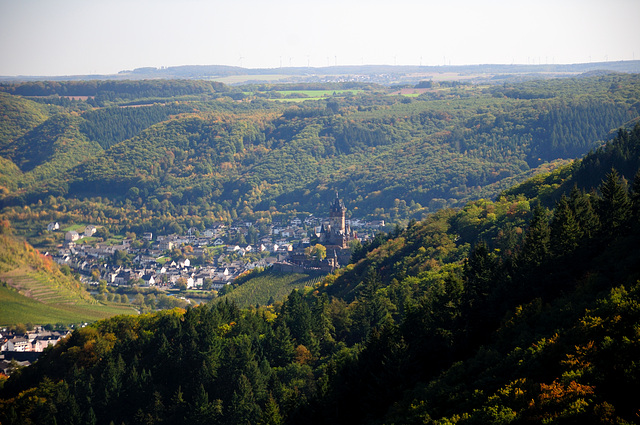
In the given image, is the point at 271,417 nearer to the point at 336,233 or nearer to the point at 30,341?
the point at 30,341

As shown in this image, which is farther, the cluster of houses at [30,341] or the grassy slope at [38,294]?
the grassy slope at [38,294]

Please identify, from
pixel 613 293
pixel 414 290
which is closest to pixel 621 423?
pixel 613 293

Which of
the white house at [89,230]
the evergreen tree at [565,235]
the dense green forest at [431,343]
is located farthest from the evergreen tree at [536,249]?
the white house at [89,230]

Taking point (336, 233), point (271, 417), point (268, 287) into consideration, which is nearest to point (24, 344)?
point (268, 287)

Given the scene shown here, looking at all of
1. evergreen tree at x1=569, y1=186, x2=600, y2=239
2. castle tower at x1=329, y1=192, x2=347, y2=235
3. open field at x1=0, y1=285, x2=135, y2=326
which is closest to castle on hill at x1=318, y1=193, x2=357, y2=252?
castle tower at x1=329, y1=192, x2=347, y2=235

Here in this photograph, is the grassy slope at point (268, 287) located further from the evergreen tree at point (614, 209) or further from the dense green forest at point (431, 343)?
the evergreen tree at point (614, 209)

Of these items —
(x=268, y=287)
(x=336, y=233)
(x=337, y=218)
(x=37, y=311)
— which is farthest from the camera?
(x=337, y=218)

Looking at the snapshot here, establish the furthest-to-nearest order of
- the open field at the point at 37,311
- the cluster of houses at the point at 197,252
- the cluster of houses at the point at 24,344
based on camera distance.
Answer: the cluster of houses at the point at 197,252 → the open field at the point at 37,311 → the cluster of houses at the point at 24,344
